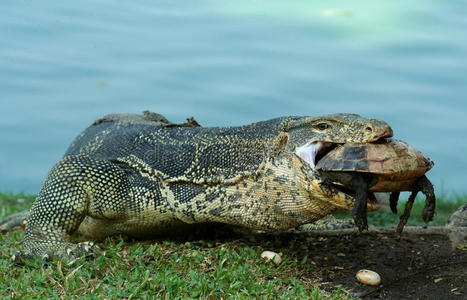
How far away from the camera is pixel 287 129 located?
16.7ft

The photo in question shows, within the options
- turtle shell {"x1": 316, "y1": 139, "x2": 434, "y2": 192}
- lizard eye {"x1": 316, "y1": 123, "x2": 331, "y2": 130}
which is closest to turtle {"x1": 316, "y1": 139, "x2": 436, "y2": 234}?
turtle shell {"x1": 316, "y1": 139, "x2": 434, "y2": 192}

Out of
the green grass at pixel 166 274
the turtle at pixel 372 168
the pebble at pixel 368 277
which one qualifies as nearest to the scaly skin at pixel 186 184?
the turtle at pixel 372 168

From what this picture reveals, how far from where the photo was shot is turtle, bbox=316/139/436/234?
4309mm

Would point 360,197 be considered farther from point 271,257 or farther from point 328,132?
point 271,257

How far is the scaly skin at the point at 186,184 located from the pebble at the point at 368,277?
0.78 m

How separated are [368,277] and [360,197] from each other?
1194 mm

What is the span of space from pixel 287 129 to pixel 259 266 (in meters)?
1.37

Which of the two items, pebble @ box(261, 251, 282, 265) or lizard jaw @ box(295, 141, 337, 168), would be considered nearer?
lizard jaw @ box(295, 141, 337, 168)

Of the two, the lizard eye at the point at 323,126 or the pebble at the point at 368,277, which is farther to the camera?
the pebble at the point at 368,277

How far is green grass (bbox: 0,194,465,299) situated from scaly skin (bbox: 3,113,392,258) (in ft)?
0.87

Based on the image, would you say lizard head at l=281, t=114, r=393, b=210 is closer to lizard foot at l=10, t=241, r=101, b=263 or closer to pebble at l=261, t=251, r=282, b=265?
pebble at l=261, t=251, r=282, b=265

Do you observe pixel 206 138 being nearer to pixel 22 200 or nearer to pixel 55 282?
pixel 55 282

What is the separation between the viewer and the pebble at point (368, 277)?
520cm

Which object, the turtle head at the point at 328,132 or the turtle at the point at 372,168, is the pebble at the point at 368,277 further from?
the turtle head at the point at 328,132
